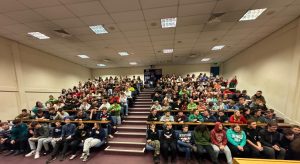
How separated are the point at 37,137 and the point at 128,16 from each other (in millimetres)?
4687

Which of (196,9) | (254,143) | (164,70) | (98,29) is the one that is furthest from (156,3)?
(164,70)

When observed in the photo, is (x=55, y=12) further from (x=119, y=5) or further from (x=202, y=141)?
(x=202, y=141)

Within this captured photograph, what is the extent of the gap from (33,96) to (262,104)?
10.2m

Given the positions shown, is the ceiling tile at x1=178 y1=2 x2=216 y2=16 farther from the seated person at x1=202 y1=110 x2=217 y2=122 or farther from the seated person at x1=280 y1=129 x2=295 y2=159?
the seated person at x1=280 y1=129 x2=295 y2=159

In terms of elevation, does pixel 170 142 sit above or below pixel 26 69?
below

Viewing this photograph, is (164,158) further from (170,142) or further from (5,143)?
(5,143)

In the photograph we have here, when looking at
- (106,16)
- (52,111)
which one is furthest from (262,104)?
(52,111)

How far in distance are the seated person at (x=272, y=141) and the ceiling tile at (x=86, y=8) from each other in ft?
17.2

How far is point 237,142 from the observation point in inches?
137

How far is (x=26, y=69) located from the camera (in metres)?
6.64

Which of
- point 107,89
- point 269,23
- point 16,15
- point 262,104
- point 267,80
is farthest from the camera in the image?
point 107,89

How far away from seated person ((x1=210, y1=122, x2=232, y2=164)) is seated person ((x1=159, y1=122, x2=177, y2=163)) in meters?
0.98

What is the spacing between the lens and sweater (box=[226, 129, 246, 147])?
3.47 meters

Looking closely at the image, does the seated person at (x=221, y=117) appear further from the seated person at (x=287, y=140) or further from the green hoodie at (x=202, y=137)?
the seated person at (x=287, y=140)
